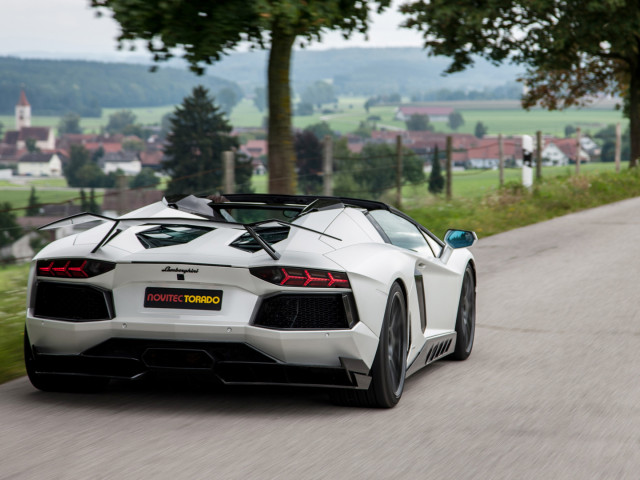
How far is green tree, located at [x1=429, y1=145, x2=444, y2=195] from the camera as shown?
79.0ft

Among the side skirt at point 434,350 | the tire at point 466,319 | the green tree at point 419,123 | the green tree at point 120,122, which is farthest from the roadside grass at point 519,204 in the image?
the green tree at point 120,122

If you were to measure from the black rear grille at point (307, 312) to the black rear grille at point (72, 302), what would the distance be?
2.59 feet

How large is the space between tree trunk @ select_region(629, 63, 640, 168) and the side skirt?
29.7 metres

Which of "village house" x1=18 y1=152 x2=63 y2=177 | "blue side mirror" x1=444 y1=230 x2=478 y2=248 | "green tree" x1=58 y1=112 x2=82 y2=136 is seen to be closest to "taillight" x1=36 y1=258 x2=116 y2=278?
"blue side mirror" x1=444 y1=230 x2=478 y2=248

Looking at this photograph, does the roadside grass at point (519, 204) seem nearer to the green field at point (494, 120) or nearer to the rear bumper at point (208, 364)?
the rear bumper at point (208, 364)

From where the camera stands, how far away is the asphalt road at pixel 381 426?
14.5 feet

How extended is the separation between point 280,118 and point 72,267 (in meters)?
9.65

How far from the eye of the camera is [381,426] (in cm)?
525

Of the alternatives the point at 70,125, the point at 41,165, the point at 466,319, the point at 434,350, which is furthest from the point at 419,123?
the point at 434,350

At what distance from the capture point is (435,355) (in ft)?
22.0

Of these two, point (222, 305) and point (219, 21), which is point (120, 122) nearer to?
point (219, 21)

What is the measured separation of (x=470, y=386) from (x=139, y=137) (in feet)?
451

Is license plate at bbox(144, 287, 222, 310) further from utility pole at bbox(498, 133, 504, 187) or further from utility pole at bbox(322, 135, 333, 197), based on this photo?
utility pole at bbox(498, 133, 504, 187)

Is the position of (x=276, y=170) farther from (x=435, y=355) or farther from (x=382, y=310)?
(x=382, y=310)
